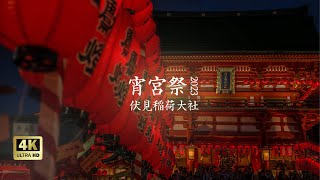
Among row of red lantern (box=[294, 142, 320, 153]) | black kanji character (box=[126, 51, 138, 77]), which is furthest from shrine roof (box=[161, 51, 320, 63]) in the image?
black kanji character (box=[126, 51, 138, 77])

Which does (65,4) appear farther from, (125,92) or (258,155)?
(258,155)

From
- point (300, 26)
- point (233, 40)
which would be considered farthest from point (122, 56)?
point (300, 26)

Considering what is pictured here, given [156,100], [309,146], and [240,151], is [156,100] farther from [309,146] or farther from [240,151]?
[309,146]

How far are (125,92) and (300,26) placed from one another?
24.8m

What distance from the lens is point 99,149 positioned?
874cm

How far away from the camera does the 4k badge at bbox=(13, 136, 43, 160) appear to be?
520cm

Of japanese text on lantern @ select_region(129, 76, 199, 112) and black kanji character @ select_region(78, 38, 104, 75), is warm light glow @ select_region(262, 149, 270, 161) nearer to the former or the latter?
japanese text on lantern @ select_region(129, 76, 199, 112)

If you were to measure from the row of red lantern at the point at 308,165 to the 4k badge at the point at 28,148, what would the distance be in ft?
58.6

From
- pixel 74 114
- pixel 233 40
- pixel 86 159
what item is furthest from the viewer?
pixel 233 40

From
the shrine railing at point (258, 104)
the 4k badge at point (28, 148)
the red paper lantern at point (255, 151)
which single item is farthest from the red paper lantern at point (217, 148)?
the 4k badge at point (28, 148)

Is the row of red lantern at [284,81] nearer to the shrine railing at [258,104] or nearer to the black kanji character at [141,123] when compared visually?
the shrine railing at [258,104]

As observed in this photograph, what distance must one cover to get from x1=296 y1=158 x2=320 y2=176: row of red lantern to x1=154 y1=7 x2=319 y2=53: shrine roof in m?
5.85

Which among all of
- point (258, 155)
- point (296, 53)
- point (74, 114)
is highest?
point (296, 53)

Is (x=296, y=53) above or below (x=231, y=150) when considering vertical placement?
above
